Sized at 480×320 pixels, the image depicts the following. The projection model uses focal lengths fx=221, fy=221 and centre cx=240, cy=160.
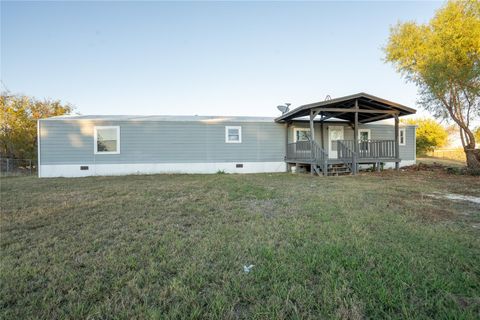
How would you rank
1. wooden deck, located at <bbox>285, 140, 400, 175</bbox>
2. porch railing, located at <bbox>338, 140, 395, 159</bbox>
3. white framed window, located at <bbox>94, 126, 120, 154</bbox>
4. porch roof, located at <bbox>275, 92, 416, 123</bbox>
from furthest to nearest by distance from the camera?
white framed window, located at <bbox>94, 126, 120, 154</bbox> < porch railing, located at <bbox>338, 140, 395, 159</bbox> < wooden deck, located at <bbox>285, 140, 400, 175</bbox> < porch roof, located at <bbox>275, 92, 416, 123</bbox>

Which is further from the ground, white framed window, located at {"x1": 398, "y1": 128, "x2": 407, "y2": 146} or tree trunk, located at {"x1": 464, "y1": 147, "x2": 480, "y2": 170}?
white framed window, located at {"x1": 398, "y1": 128, "x2": 407, "y2": 146}

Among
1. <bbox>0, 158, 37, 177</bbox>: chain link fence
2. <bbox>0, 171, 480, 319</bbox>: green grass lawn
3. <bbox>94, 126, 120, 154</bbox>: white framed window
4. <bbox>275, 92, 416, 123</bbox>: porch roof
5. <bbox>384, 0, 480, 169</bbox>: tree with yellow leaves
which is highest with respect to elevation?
<bbox>384, 0, 480, 169</bbox>: tree with yellow leaves

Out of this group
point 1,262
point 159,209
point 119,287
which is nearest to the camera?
point 119,287

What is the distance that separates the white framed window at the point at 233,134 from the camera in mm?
11555

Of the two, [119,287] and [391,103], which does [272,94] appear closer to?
[391,103]

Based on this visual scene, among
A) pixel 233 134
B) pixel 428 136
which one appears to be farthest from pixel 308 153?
pixel 428 136

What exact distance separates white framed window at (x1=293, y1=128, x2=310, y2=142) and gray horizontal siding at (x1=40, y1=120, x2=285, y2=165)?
2.30 feet

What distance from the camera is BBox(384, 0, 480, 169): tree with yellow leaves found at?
8.86 m

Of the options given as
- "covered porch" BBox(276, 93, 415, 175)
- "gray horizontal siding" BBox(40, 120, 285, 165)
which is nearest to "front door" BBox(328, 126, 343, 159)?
"covered porch" BBox(276, 93, 415, 175)

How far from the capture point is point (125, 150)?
10.8 metres

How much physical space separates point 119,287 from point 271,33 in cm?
1353

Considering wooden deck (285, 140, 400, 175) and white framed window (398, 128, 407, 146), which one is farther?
white framed window (398, 128, 407, 146)

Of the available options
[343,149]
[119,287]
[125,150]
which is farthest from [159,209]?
[343,149]

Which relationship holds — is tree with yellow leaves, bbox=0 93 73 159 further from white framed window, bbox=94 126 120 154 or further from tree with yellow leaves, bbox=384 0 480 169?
tree with yellow leaves, bbox=384 0 480 169
